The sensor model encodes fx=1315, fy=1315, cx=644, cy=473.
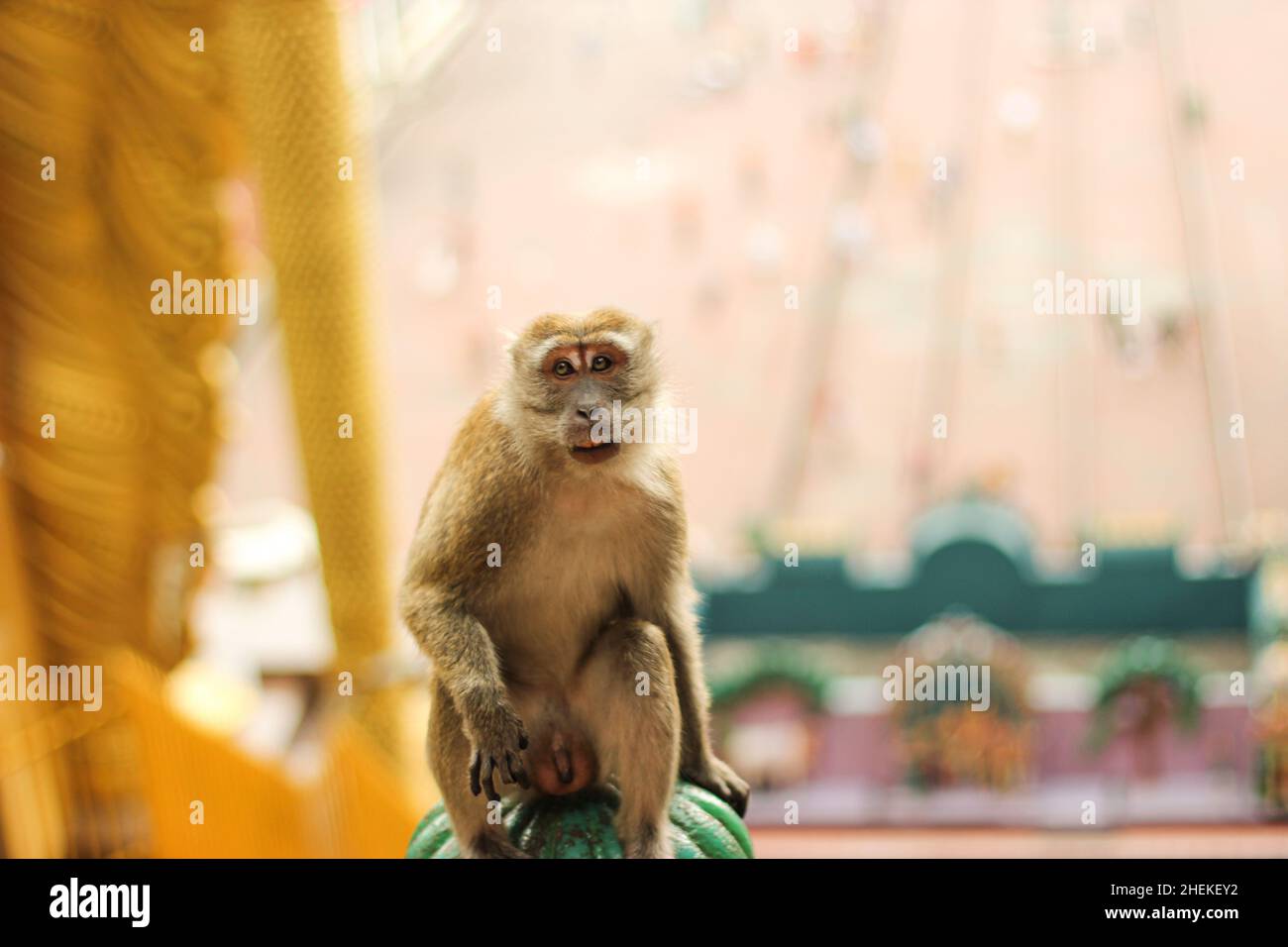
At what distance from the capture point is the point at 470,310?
3066mm

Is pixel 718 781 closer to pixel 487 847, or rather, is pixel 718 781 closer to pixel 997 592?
pixel 487 847

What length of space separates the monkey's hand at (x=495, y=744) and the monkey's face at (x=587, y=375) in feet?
1.15

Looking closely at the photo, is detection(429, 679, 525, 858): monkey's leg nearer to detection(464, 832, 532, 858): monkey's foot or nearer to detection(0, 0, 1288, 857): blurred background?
detection(464, 832, 532, 858): monkey's foot

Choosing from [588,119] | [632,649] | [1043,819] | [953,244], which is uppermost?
[953,244]

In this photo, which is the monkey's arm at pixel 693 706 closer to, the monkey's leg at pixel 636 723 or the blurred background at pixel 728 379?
the monkey's leg at pixel 636 723

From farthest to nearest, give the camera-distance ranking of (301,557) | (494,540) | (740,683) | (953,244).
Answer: (953,244)
(301,557)
(740,683)
(494,540)

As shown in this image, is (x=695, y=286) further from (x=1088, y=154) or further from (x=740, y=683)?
(x=1088, y=154)

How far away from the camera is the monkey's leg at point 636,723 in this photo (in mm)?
1864

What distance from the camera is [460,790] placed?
1.85 m

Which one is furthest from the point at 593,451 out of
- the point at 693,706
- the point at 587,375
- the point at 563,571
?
the point at 693,706

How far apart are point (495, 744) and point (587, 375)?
0.49 m

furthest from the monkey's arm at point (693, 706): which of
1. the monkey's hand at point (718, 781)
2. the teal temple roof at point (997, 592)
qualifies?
the teal temple roof at point (997, 592)

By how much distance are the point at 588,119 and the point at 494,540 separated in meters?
3.81

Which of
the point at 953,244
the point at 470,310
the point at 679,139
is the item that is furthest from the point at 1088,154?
the point at 470,310
